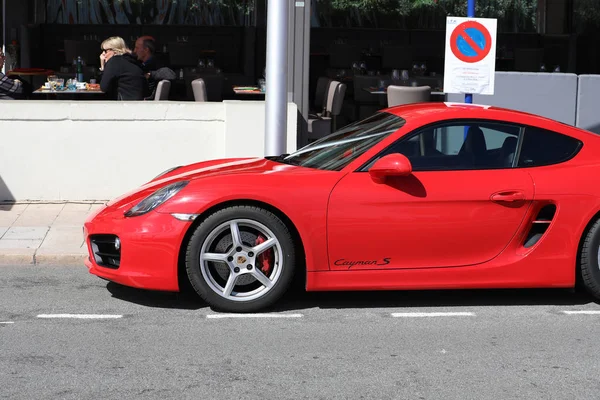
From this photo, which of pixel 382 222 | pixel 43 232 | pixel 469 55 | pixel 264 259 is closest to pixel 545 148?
pixel 382 222

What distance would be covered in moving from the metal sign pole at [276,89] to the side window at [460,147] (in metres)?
2.92

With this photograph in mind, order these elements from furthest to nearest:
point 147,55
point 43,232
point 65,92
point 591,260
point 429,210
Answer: point 147,55, point 65,92, point 43,232, point 591,260, point 429,210

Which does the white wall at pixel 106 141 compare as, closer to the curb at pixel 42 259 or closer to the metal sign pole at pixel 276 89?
the metal sign pole at pixel 276 89

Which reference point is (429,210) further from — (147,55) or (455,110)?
(147,55)

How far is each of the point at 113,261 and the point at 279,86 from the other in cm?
338

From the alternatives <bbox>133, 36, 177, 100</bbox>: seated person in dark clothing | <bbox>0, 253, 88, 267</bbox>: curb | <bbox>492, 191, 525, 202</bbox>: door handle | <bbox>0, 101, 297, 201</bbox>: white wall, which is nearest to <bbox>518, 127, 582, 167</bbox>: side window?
<bbox>492, 191, 525, 202</bbox>: door handle

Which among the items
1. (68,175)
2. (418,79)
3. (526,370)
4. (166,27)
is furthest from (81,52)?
(526,370)

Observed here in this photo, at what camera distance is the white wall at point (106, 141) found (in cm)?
1059

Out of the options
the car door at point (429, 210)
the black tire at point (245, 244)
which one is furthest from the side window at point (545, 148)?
the black tire at point (245, 244)

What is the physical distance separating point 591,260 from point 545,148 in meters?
0.81

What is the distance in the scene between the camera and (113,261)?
6816 millimetres

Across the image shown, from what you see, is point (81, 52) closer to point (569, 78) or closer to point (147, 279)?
point (569, 78)

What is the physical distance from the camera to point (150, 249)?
657cm

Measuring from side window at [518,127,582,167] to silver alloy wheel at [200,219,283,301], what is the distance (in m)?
1.79
